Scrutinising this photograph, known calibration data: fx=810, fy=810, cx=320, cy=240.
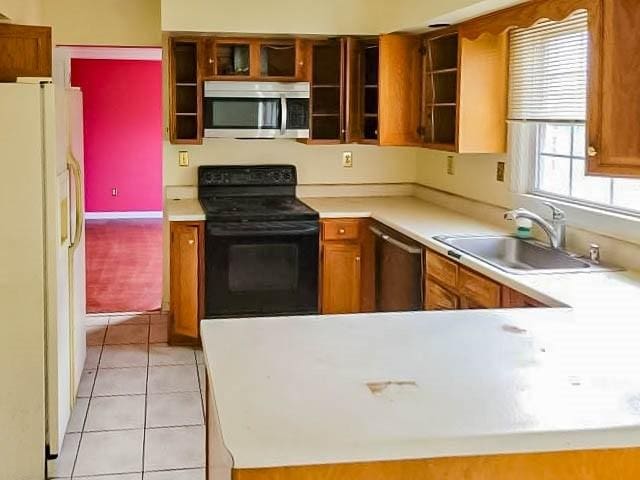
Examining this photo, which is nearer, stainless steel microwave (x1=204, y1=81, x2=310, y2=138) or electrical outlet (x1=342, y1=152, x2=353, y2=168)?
stainless steel microwave (x1=204, y1=81, x2=310, y2=138)

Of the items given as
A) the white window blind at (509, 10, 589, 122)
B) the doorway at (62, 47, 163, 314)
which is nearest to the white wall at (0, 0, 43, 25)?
the white window blind at (509, 10, 589, 122)

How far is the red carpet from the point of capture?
6355mm

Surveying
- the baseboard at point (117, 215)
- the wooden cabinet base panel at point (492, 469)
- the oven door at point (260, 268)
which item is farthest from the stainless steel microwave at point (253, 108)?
the baseboard at point (117, 215)

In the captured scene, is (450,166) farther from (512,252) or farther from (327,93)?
(512,252)

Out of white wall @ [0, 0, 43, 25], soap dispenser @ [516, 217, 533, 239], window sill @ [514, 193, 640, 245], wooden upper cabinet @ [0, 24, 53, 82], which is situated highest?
white wall @ [0, 0, 43, 25]

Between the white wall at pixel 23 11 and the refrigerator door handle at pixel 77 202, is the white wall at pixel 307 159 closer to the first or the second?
the white wall at pixel 23 11

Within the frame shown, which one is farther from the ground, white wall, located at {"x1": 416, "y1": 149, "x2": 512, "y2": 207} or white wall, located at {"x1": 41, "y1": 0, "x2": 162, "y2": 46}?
white wall, located at {"x1": 41, "y1": 0, "x2": 162, "y2": 46}

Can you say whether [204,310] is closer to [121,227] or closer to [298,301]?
[298,301]

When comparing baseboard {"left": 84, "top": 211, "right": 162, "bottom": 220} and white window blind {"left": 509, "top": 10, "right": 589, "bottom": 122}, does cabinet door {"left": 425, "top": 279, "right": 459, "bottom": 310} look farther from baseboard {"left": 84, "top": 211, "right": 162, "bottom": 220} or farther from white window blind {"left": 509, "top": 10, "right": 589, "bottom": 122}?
baseboard {"left": 84, "top": 211, "right": 162, "bottom": 220}

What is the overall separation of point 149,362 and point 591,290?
2808 millimetres

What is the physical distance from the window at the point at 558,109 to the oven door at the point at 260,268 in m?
1.46

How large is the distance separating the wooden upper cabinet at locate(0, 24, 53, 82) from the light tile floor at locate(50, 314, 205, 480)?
1697 millimetres

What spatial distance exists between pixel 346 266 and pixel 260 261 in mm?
546

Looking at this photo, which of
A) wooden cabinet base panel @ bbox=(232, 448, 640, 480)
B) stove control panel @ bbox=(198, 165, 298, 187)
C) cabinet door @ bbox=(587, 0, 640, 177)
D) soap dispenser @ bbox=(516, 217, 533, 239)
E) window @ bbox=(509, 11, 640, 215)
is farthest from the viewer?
stove control panel @ bbox=(198, 165, 298, 187)
